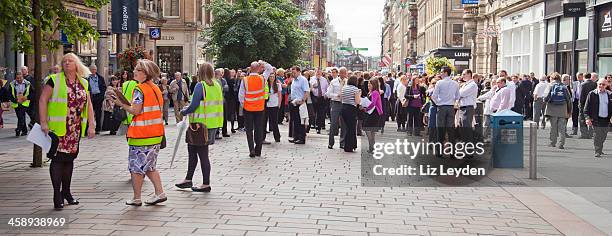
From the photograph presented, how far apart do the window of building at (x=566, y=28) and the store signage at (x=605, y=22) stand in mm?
3150

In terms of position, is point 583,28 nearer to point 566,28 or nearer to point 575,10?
point 575,10

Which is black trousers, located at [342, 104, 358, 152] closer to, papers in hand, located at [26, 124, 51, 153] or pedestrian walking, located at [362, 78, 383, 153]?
pedestrian walking, located at [362, 78, 383, 153]

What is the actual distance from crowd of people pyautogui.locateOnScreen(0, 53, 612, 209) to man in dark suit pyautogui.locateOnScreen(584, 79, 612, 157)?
0.8 inches

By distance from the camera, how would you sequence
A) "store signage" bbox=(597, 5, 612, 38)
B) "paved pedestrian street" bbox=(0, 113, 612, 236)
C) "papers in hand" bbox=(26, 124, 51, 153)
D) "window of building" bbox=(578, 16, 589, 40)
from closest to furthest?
"paved pedestrian street" bbox=(0, 113, 612, 236)
"papers in hand" bbox=(26, 124, 51, 153)
"store signage" bbox=(597, 5, 612, 38)
"window of building" bbox=(578, 16, 589, 40)

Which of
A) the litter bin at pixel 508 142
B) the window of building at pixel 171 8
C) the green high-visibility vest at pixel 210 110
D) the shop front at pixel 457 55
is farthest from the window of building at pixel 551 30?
the shop front at pixel 457 55

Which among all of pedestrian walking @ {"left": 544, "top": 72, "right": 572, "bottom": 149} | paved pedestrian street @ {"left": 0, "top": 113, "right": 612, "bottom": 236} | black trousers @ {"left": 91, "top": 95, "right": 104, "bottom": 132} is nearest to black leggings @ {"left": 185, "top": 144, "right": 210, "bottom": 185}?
paved pedestrian street @ {"left": 0, "top": 113, "right": 612, "bottom": 236}

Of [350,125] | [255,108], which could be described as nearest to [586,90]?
[350,125]

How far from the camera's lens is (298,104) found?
17.7 meters

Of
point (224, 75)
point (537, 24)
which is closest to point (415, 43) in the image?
point (537, 24)

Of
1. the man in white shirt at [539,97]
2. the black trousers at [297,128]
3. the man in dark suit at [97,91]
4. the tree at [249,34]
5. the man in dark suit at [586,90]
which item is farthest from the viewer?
the tree at [249,34]

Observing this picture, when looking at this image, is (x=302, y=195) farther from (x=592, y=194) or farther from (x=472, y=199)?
(x=592, y=194)

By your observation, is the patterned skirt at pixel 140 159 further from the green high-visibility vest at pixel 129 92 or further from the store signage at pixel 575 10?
the store signage at pixel 575 10

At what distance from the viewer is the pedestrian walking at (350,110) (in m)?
15.4

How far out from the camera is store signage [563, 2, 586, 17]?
26516 mm
